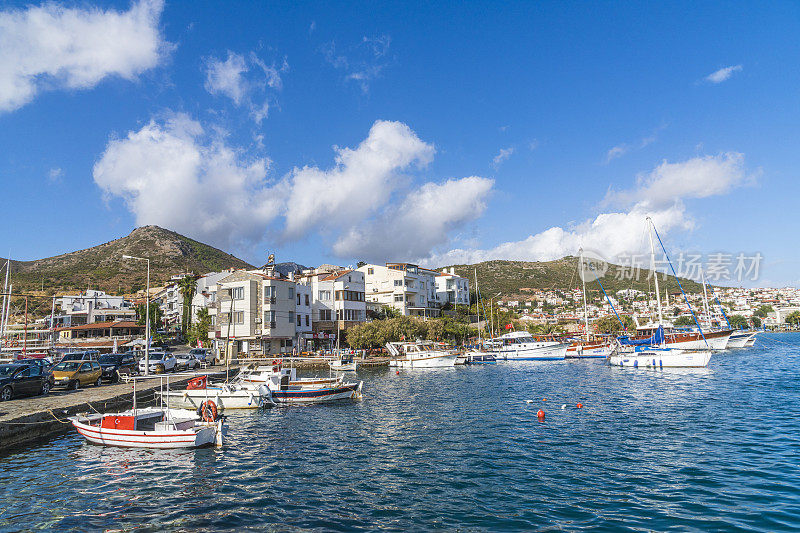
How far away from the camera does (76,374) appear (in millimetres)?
32594

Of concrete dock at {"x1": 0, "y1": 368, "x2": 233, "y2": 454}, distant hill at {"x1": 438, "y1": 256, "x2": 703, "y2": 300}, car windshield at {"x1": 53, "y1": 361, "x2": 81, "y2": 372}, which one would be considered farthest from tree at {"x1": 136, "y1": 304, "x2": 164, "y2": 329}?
distant hill at {"x1": 438, "y1": 256, "x2": 703, "y2": 300}

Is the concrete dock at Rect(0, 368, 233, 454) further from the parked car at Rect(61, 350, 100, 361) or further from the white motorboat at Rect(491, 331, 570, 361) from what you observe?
the white motorboat at Rect(491, 331, 570, 361)

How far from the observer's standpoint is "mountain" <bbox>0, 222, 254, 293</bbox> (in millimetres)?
122875

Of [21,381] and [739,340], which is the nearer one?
[21,381]

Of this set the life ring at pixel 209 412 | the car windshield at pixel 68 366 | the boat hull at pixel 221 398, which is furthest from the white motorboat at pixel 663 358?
the car windshield at pixel 68 366

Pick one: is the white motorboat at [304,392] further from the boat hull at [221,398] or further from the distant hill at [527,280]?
the distant hill at [527,280]

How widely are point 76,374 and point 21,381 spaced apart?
585cm

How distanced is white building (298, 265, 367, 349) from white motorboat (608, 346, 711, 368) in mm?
41840

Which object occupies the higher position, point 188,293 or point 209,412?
point 188,293

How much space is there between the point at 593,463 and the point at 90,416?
2337cm

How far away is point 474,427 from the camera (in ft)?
81.0

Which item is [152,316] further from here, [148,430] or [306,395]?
[148,430]

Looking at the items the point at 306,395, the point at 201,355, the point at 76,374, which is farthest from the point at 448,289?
the point at 76,374

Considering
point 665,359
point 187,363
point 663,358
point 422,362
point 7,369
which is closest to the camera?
point 7,369
